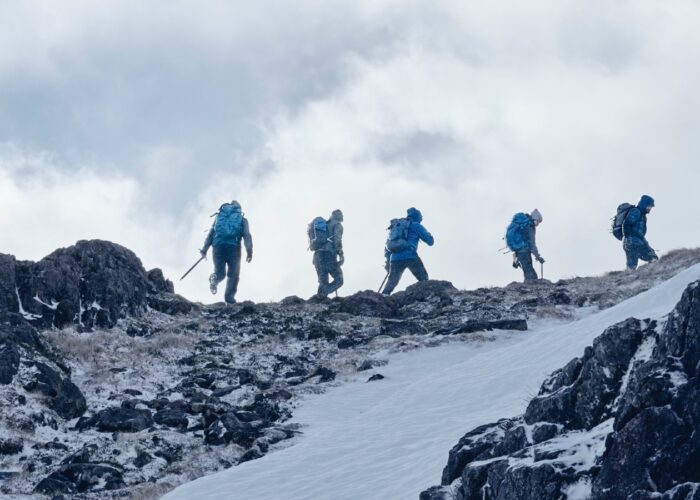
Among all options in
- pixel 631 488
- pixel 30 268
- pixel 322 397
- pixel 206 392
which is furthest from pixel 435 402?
pixel 30 268

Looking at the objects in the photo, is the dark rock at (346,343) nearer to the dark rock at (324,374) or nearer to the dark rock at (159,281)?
the dark rock at (324,374)

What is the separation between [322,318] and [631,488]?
719 inches

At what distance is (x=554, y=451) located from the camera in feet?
29.0

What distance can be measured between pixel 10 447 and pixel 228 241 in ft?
39.1

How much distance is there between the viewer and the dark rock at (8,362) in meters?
17.5

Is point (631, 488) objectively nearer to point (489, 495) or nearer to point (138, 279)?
point (489, 495)

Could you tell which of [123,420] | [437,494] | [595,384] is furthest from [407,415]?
[595,384]

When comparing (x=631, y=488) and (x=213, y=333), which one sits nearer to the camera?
(x=631, y=488)

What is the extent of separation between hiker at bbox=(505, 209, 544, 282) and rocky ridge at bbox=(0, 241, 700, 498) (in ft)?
5.46

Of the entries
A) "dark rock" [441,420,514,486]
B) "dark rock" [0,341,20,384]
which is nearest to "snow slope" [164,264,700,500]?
"dark rock" [441,420,514,486]

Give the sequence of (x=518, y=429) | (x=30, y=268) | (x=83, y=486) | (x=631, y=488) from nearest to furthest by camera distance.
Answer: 1. (x=631, y=488)
2. (x=518, y=429)
3. (x=83, y=486)
4. (x=30, y=268)

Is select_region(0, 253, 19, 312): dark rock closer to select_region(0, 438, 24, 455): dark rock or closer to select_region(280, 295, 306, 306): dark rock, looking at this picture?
select_region(280, 295, 306, 306): dark rock

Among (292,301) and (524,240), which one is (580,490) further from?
(524,240)

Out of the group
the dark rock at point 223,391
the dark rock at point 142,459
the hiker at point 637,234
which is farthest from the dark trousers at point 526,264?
the dark rock at point 142,459
